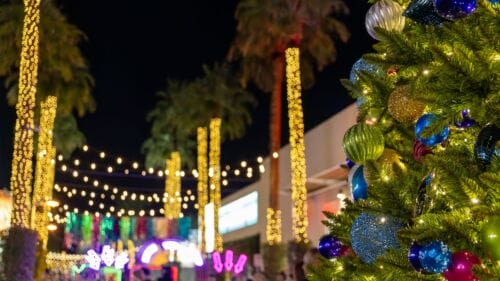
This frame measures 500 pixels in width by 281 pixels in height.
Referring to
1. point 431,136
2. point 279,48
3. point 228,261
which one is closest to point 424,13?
point 431,136

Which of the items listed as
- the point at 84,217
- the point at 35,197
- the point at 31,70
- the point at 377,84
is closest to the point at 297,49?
the point at 31,70

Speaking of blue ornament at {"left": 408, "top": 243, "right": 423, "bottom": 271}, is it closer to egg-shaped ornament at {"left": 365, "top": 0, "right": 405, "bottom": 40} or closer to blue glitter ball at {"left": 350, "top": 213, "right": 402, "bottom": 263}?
blue glitter ball at {"left": 350, "top": 213, "right": 402, "bottom": 263}

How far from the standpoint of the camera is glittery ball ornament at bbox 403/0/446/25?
2789 mm

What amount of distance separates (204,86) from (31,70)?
53.6ft

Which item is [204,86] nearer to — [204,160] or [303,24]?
[204,160]

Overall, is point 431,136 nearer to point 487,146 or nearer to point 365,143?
point 487,146

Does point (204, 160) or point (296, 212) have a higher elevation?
point (204, 160)

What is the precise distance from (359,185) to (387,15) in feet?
3.10

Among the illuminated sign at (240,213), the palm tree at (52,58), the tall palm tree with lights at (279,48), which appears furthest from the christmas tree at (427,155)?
the illuminated sign at (240,213)

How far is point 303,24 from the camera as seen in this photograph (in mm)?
21953

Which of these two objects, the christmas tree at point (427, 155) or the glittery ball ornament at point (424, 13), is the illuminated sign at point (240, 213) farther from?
the glittery ball ornament at point (424, 13)

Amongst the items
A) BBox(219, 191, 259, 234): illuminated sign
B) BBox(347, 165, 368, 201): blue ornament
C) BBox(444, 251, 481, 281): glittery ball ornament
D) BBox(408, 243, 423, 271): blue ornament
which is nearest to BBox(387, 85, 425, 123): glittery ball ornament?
BBox(347, 165, 368, 201): blue ornament

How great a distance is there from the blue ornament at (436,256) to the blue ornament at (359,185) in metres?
0.93

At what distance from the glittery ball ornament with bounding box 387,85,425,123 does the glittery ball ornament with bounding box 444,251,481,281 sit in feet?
3.08
